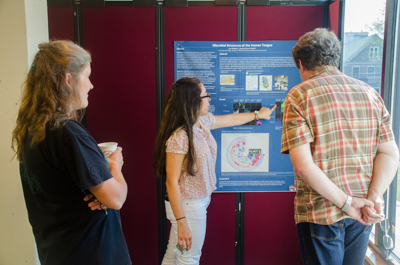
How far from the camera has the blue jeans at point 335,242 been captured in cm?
136

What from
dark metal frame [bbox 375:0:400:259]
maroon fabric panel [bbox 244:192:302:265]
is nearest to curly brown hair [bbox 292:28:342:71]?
dark metal frame [bbox 375:0:400:259]

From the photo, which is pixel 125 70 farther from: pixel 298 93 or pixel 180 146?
pixel 298 93

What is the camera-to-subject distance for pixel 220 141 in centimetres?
245

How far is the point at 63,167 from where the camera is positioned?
1.14m

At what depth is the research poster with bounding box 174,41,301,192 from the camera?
2.37 metres

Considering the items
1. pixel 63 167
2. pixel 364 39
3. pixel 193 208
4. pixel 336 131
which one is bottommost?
pixel 193 208

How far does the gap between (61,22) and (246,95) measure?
1628 mm

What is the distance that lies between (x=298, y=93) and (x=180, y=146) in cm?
76

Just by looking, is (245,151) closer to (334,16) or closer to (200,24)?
(200,24)

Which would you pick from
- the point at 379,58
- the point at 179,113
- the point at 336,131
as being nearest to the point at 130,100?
the point at 179,113

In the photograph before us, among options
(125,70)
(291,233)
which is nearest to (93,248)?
(125,70)

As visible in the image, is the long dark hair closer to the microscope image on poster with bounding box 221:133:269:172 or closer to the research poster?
the research poster

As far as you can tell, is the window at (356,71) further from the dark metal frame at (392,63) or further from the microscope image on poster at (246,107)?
the microscope image on poster at (246,107)

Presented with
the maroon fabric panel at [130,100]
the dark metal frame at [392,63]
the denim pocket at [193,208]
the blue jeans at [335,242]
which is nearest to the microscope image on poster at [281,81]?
the dark metal frame at [392,63]
